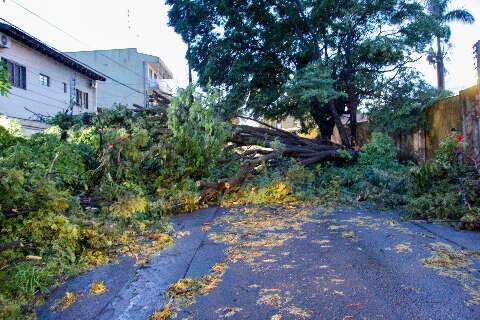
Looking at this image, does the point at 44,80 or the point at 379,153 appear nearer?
the point at 379,153

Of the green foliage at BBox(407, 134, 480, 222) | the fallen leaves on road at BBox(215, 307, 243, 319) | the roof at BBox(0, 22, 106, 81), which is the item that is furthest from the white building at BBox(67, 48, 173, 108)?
the fallen leaves on road at BBox(215, 307, 243, 319)

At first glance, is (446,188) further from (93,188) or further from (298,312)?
(93,188)

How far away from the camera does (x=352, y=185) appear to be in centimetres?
677

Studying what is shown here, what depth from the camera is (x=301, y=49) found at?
11438mm

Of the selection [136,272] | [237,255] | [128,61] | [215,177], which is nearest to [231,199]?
[215,177]

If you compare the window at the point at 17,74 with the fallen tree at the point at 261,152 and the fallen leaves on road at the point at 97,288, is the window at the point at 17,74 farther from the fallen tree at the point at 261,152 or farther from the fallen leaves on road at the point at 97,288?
the fallen leaves on road at the point at 97,288

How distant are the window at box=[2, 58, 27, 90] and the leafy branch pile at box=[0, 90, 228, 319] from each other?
253 inches

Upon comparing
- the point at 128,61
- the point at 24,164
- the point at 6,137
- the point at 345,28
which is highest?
the point at 128,61

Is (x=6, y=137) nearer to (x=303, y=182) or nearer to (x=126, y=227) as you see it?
(x=126, y=227)

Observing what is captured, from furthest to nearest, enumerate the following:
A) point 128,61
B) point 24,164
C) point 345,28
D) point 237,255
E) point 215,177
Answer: point 128,61 < point 345,28 < point 215,177 < point 24,164 < point 237,255

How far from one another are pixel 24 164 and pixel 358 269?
3.52 m

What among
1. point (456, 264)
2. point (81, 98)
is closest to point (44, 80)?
point (81, 98)

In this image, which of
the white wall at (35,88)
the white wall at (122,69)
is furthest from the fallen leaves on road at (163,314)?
the white wall at (122,69)

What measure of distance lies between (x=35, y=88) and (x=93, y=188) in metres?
10.8
